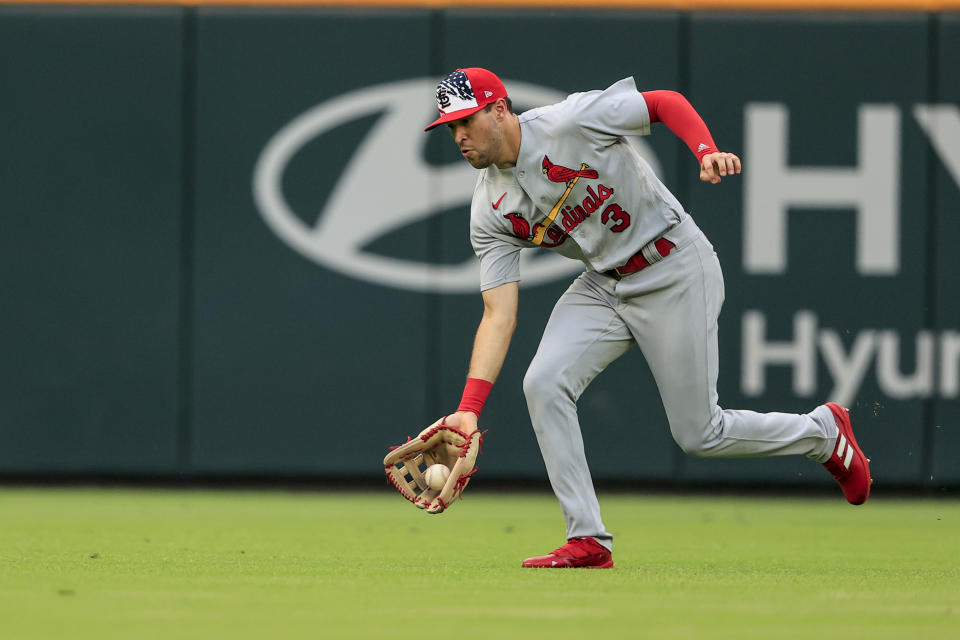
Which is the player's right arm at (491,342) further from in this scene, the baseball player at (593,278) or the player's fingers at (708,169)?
the player's fingers at (708,169)

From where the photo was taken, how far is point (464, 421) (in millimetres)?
5656

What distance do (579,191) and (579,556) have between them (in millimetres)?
1357

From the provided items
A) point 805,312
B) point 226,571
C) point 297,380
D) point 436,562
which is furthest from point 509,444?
point 226,571

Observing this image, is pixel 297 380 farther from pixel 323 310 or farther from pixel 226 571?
pixel 226 571

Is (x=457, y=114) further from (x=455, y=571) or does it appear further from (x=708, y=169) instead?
(x=455, y=571)

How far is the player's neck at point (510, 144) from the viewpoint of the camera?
223 inches

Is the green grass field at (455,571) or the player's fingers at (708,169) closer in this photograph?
the green grass field at (455,571)

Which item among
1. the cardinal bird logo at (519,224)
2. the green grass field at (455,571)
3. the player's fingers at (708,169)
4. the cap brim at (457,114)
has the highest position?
the cap brim at (457,114)

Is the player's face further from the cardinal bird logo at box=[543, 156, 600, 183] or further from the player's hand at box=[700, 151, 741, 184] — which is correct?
the player's hand at box=[700, 151, 741, 184]

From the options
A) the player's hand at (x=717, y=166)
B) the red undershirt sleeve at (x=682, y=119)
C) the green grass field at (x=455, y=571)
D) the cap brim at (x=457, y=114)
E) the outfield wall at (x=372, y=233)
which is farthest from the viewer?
the outfield wall at (x=372, y=233)

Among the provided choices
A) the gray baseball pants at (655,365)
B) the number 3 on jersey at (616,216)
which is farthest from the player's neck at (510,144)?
the gray baseball pants at (655,365)

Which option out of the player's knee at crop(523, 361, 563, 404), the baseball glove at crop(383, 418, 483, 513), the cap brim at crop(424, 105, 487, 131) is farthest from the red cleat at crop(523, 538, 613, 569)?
the cap brim at crop(424, 105, 487, 131)

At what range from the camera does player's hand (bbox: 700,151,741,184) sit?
5.09 meters

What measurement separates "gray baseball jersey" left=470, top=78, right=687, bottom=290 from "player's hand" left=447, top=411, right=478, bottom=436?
1.76 feet
